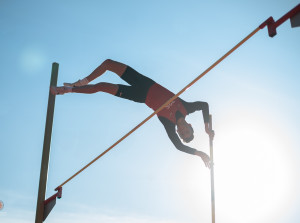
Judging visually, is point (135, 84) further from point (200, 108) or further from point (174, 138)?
point (200, 108)

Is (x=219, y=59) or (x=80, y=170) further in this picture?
(x=80, y=170)

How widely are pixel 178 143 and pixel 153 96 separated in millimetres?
882

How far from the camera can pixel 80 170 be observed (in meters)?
5.99

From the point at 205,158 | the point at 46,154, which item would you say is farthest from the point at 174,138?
the point at 46,154

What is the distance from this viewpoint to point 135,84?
18.9 feet

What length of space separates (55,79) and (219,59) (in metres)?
3.01

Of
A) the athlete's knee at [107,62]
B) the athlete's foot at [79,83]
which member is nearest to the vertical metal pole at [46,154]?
the athlete's foot at [79,83]

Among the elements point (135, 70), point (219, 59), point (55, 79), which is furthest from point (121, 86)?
point (219, 59)

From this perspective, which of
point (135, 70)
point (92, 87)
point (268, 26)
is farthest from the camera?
point (135, 70)

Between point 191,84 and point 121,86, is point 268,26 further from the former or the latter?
point 121,86

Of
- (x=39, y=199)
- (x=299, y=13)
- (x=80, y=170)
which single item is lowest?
(x=39, y=199)

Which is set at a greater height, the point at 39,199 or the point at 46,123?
the point at 46,123

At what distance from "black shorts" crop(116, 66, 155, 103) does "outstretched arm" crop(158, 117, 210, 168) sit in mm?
568

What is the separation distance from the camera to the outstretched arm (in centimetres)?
588
